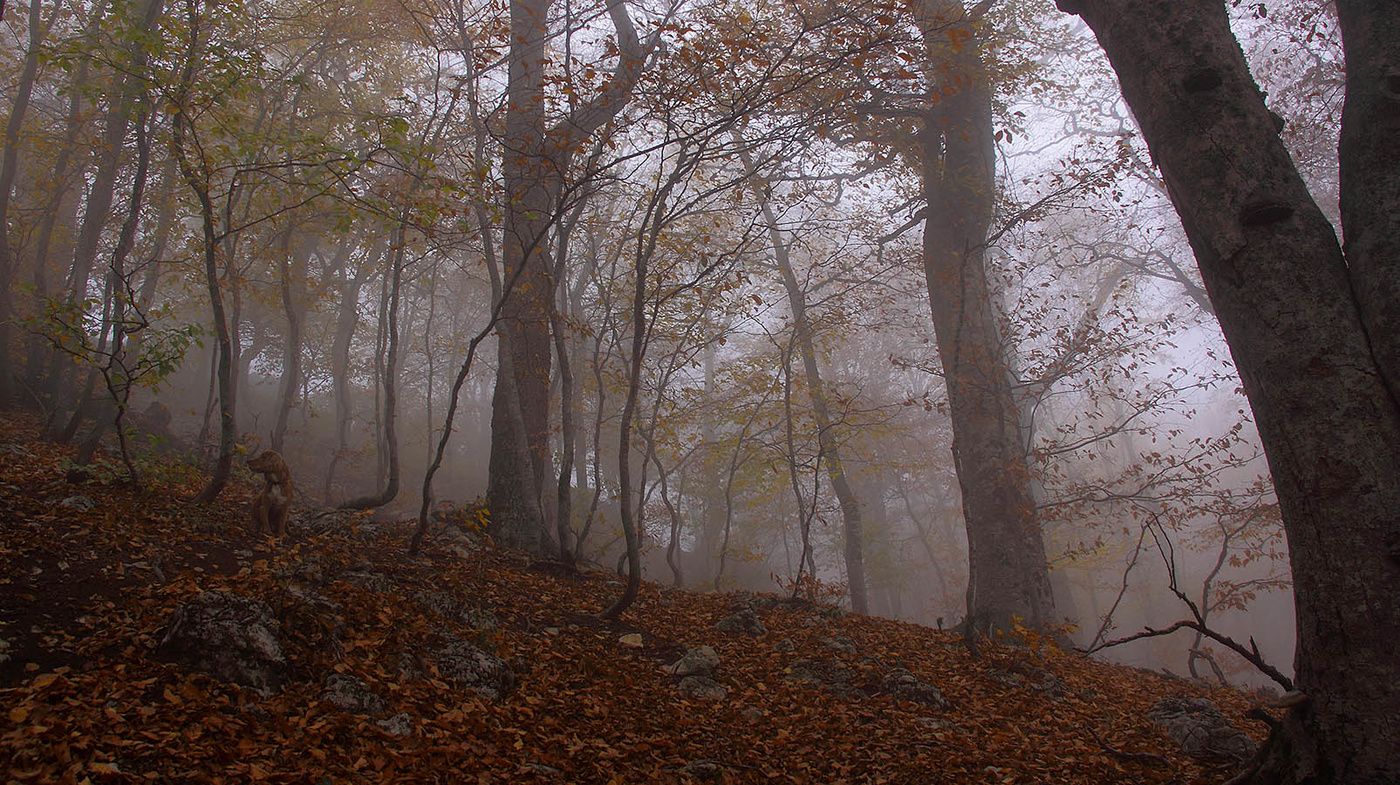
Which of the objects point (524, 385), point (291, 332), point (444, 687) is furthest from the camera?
point (291, 332)

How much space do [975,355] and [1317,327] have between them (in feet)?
17.4

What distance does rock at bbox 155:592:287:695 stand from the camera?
296cm

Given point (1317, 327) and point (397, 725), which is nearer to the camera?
point (1317, 327)

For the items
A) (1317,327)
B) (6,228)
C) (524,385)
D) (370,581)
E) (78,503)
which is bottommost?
(370,581)

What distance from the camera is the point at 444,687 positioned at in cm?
347

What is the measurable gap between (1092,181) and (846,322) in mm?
4660

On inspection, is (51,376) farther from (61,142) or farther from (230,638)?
(230,638)

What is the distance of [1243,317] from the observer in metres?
2.82

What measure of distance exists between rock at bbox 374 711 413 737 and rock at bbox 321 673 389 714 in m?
0.11

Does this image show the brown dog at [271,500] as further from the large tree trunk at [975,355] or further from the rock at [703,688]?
the large tree trunk at [975,355]

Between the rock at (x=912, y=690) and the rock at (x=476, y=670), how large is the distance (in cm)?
269

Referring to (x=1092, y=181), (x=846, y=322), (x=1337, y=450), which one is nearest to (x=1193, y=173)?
(x=1337, y=450)

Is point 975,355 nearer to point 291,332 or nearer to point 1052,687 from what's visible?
point 1052,687

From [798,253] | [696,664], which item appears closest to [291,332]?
[696,664]
